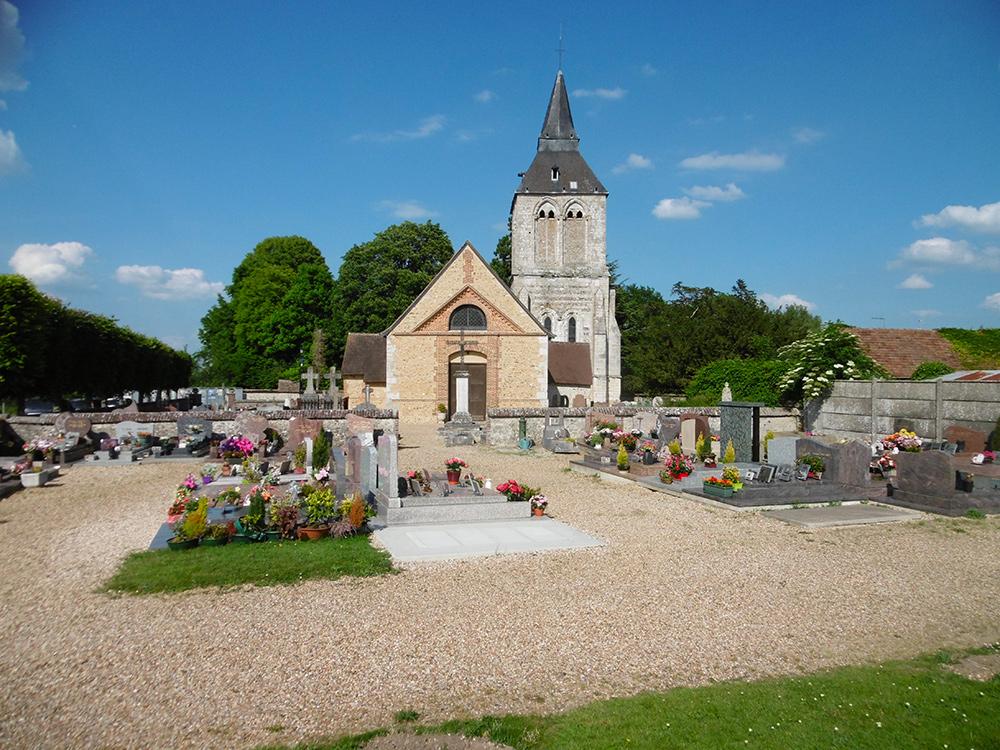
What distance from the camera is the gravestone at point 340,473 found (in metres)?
12.8

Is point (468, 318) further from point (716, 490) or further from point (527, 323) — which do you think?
point (716, 490)

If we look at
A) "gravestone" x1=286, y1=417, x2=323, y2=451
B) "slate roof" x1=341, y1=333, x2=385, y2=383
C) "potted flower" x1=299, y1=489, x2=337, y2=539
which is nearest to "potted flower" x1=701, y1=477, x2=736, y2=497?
"potted flower" x1=299, y1=489, x2=337, y2=539

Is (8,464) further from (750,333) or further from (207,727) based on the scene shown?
(750,333)

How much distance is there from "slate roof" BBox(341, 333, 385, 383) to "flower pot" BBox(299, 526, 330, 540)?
82.8 ft

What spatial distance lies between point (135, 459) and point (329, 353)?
1240 inches

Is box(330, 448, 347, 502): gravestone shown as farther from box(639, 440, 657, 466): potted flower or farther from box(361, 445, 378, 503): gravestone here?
box(639, 440, 657, 466): potted flower

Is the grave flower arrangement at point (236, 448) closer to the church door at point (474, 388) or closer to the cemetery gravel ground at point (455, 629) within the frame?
the cemetery gravel ground at point (455, 629)

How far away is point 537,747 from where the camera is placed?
4.42 m

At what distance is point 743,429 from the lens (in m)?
18.4

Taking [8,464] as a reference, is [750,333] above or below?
above

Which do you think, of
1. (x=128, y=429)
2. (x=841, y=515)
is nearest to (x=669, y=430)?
(x=841, y=515)

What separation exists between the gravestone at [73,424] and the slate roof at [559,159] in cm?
2994

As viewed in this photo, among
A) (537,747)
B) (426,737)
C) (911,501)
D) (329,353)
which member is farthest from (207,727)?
(329,353)

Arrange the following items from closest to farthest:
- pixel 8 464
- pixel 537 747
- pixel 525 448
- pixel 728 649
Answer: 1. pixel 537 747
2. pixel 728 649
3. pixel 8 464
4. pixel 525 448
